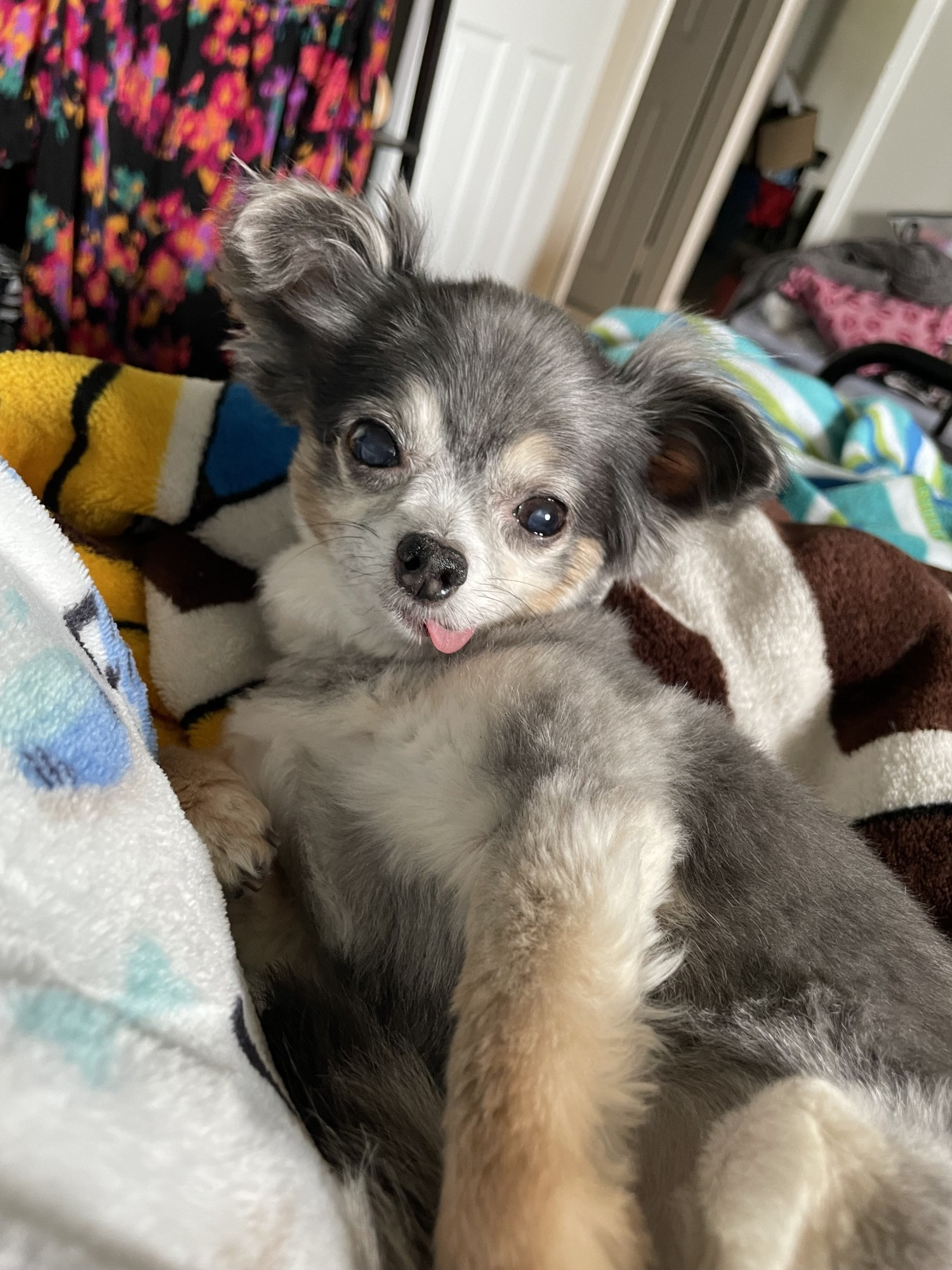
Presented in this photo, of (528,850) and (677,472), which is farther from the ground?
(677,472)

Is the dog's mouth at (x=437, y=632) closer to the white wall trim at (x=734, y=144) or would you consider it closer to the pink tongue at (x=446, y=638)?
the pink tongue at (x=446, y=638)

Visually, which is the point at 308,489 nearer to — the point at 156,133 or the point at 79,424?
the point at 79,424

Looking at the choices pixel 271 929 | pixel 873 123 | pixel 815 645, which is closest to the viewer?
pixel 271 929

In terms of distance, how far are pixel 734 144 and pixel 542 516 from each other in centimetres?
520

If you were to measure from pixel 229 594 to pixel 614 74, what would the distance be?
4637 millimetres

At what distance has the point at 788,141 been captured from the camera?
6.19 m

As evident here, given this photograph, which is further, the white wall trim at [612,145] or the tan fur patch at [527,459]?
the white wall trim at [612,145]

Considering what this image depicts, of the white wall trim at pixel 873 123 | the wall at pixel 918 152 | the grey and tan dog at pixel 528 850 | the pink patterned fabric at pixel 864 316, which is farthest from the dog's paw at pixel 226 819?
the white wall trim at pixel 873 123

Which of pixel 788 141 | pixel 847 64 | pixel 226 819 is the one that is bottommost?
pixel 226 819

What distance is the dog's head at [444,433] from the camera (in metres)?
1.45

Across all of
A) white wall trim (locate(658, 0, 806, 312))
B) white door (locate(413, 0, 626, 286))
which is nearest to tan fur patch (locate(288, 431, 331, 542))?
white door (locate(413, 0, 626, 286))

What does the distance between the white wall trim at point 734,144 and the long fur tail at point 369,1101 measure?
16.5 ft

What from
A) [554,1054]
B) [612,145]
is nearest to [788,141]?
[612,145]

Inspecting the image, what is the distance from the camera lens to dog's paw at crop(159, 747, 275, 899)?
118cm
